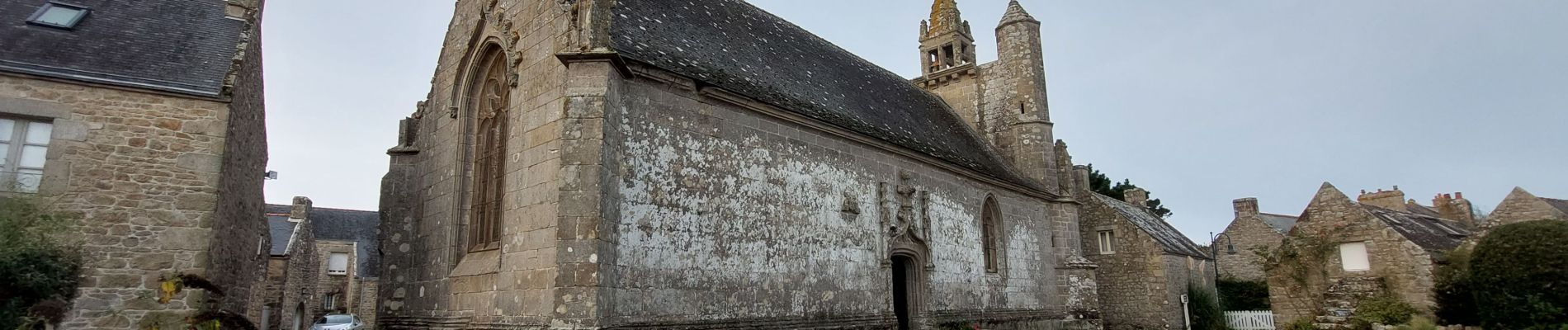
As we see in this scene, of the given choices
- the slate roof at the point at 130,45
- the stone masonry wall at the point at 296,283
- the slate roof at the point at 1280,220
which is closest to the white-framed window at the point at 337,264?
the stone masonry wall at the point at 296,283

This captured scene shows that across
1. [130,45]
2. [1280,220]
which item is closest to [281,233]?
[130,45]

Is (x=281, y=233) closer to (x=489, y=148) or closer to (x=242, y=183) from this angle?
(x=242, y=183)

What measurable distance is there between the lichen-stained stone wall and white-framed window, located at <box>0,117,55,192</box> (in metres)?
6.94

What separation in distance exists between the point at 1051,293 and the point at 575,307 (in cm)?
1318

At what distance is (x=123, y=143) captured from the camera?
9859 mm

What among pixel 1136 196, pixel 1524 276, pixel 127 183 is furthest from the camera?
pixel 1136 196

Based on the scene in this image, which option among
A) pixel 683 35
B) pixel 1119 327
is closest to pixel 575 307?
pixel 683 35

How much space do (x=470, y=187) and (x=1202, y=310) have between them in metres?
19.8

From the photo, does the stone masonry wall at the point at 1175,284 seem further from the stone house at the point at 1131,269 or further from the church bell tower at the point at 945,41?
the church bell tower at the point at 945,41

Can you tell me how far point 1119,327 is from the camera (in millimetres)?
20609

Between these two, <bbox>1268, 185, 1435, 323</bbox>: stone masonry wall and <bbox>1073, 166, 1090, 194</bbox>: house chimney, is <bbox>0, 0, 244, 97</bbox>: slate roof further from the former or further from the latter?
<bbox>1073, 166, 1090, 194</bbox>: house chimney

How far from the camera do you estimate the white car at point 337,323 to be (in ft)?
79.6

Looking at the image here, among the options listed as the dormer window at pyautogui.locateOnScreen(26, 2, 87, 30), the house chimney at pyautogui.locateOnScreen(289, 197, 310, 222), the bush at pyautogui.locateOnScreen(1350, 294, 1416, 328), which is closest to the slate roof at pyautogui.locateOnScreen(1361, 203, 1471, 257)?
the bush at pyautogui.locateOnScreen(1350, 294, 1416, 328)

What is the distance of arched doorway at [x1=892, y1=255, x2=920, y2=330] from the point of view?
13.6 meters
